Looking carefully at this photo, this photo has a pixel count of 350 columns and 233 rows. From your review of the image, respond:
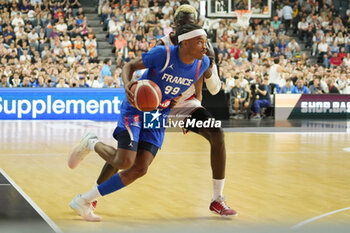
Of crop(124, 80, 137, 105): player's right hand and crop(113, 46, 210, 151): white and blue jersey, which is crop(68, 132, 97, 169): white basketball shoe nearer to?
crop(113, 46, 210, 151): white and blue jersey

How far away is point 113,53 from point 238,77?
17.3ft

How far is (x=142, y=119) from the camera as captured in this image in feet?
17.7

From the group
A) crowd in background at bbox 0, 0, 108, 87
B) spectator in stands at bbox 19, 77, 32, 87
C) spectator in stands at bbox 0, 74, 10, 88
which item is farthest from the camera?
crowd in background at bbox 0, 0, 108, 87

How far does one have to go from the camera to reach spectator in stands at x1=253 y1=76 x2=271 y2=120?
20.0m

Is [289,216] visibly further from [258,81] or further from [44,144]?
[258,81]

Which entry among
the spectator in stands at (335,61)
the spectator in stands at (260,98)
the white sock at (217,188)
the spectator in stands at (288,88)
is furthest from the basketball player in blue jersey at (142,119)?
the spectator in stands at (335,61)

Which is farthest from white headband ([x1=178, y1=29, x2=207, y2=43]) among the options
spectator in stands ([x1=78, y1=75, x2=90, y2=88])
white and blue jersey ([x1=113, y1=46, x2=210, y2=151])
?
spectator in stands ([x1=78, y1=75, x2=90, y2=88])

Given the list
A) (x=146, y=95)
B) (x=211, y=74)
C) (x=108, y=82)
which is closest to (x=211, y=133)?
(x=211, y=74)

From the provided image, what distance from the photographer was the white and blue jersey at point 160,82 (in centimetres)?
535

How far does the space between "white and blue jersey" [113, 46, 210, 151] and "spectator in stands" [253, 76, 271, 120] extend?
47.8ft

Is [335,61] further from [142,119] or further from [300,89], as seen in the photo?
[142,119]

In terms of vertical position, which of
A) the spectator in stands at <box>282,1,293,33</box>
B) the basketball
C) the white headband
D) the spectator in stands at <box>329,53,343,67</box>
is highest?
the spectator in stands at <box>282,1,293,33</box>

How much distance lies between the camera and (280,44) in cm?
2470

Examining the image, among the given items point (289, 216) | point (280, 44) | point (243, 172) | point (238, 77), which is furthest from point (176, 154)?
point (280, 44)
